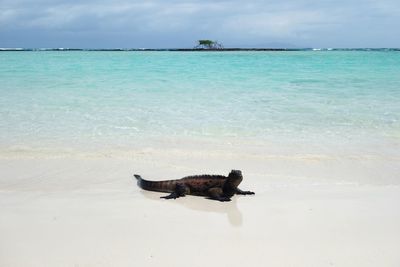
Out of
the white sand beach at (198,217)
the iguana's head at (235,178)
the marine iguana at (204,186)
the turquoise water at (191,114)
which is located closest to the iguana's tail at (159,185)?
the marine iguana at (204,186)

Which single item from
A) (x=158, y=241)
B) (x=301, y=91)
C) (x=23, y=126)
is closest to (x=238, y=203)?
(x=158, y=241)

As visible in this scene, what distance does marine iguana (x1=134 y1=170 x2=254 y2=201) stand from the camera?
15.9 feet

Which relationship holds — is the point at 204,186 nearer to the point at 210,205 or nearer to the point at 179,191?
the point at 179,191

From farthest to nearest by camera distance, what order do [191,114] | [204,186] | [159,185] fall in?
1. [191,114]
2. [159,185]
3. [204,186]

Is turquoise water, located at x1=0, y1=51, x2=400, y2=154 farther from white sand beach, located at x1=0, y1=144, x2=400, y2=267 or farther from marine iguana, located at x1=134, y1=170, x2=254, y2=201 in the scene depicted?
marine iguana, located at x1=134, y1=170, x2=254, y2=201

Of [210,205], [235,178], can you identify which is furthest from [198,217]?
[235,178]

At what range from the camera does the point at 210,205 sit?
15.1 feet

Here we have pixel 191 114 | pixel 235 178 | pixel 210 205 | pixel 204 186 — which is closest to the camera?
pixel 210 205

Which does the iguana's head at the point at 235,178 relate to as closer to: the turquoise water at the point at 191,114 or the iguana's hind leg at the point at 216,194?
the iguana's hind leg at the point at 216,194

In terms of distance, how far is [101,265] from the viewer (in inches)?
122

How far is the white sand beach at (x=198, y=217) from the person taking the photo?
3.25m

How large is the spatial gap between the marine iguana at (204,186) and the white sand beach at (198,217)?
11 centimetres

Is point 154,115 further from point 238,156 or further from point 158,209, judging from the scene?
point 158,209

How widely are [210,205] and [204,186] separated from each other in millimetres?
442
